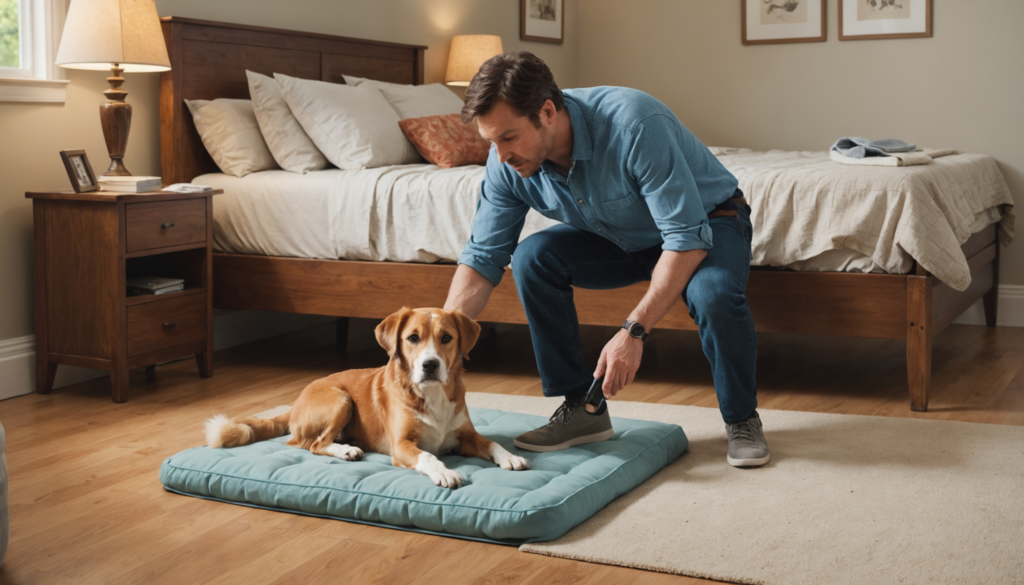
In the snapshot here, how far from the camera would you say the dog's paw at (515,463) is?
1916 mm

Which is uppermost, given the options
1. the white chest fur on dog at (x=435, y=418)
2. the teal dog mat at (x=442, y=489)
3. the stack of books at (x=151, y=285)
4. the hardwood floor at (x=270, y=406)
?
the stack of books at (x=151, y=285)

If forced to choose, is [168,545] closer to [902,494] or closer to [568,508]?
[568,508]

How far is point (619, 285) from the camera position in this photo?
239cm

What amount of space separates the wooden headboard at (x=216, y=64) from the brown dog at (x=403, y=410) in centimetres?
149

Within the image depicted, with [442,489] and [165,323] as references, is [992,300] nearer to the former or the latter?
[442,489]

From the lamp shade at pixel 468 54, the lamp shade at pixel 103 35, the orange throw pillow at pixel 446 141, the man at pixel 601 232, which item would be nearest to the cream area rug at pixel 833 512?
the man at pixel 601 232

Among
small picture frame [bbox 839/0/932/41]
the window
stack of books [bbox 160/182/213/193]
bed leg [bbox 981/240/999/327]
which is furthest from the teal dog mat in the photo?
small picture frame [bbox 839/0/932/41]

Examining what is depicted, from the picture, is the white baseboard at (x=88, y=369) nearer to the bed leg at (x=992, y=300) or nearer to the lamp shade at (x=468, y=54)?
the lamp shade at (x=468, y=54)

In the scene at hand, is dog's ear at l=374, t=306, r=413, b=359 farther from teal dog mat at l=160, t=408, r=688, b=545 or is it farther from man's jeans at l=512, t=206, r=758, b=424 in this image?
→ man's jeans at l=512, t=206, r=758, b=424

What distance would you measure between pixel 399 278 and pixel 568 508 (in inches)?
59.7

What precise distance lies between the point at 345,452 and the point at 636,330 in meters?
0.67

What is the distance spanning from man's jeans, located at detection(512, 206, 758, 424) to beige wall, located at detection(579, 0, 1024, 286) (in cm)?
262

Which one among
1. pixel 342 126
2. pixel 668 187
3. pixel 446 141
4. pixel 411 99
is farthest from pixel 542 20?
pixel 668 187

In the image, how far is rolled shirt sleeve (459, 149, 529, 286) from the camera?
7.05 ft
